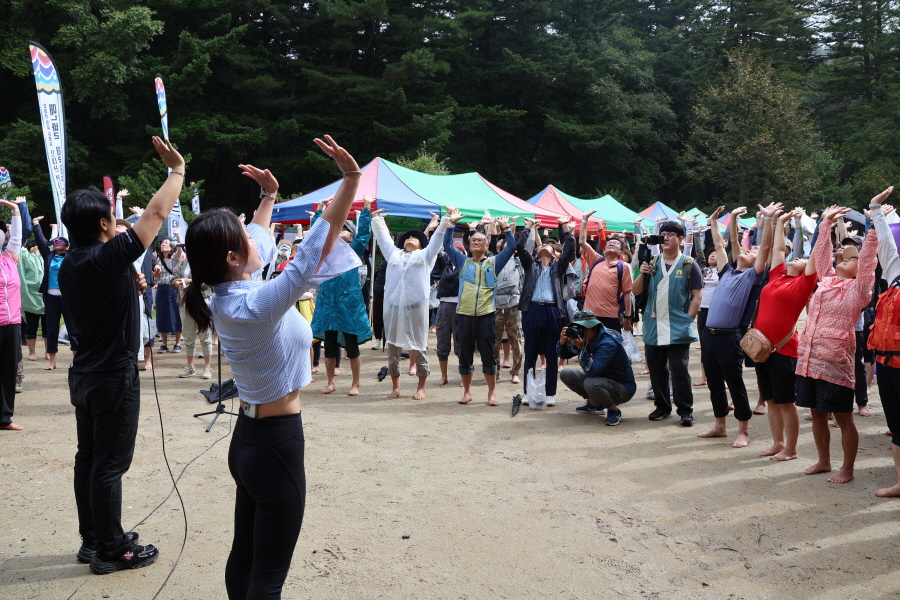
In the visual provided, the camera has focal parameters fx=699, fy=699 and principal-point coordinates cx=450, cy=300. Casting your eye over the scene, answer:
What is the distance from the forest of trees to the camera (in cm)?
2397

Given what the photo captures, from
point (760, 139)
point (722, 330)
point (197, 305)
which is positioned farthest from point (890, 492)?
point (760, 139)

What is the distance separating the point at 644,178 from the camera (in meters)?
38.7

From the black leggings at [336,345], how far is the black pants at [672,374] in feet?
10.4

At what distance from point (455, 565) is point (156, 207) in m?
2.27

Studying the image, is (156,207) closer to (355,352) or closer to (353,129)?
(355,352)

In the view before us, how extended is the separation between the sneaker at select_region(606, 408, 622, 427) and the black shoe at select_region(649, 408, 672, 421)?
403mm

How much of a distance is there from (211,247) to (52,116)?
9.49 meters

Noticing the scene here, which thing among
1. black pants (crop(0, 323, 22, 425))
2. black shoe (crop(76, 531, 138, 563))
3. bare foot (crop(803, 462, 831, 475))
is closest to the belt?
bare foot (crop(803, 462, 831, 475))

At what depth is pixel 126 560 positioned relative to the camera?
349 cm

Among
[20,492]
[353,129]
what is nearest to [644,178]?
[353,129]

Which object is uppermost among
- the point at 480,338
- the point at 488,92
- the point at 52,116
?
the point at 488,92

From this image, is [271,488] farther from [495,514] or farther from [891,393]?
[891,393]

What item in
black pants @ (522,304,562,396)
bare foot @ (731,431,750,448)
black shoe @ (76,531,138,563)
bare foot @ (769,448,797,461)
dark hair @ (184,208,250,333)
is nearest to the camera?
dark hair @ (184,208,250,333)

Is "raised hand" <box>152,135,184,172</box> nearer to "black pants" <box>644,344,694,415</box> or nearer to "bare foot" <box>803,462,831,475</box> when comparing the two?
"bare foot" <box>803,462,831,475</box>
